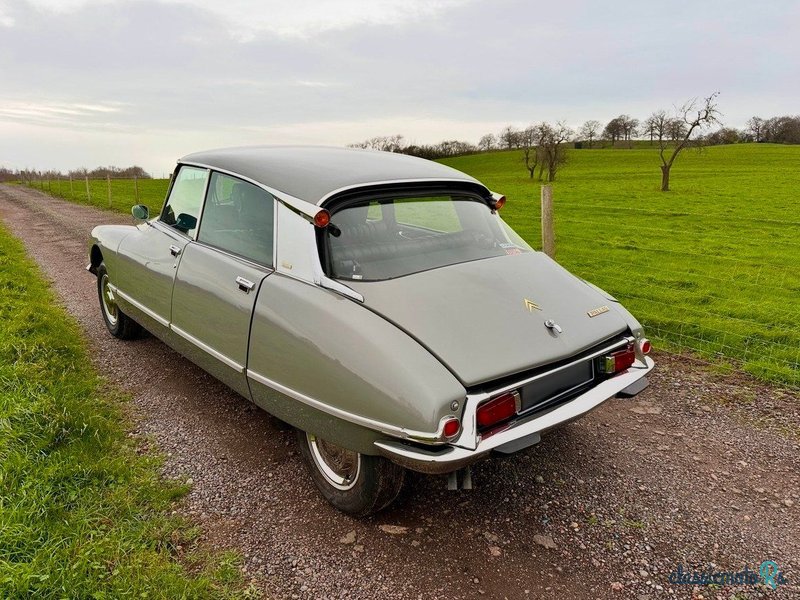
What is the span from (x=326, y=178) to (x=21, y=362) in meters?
3.06

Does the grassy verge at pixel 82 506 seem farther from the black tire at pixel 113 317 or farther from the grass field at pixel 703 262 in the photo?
the grass field at pixel 703 262

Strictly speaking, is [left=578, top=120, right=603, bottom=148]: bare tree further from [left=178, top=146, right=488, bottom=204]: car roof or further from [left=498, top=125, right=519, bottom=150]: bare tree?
[left=178, top=146, right=488, bottom=204]: car roof

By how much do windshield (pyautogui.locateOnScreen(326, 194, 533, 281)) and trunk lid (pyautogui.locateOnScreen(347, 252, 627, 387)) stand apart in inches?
4.9

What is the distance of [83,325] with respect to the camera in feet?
18.1

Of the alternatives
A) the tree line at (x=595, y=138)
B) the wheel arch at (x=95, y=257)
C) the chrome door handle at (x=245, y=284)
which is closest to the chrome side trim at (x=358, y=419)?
the chrome door handle at (x=245, y=284)

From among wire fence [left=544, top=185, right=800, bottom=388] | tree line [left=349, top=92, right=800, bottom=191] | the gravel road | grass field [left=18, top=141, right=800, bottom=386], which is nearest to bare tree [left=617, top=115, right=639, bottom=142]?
tree line [left=349, top=92, right=800, bottom=191]

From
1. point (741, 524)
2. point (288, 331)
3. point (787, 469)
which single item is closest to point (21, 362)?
point (288, 331)

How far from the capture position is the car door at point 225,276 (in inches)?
115

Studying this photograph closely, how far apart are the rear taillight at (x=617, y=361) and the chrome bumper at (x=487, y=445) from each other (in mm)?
200

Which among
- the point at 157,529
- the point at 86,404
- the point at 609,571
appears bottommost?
the point at 609,571

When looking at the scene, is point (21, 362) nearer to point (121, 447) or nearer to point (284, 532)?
point (121, 447)

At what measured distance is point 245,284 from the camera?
2881mm

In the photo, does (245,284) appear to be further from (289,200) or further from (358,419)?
(358,419)

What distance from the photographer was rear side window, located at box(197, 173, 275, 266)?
2.99m
